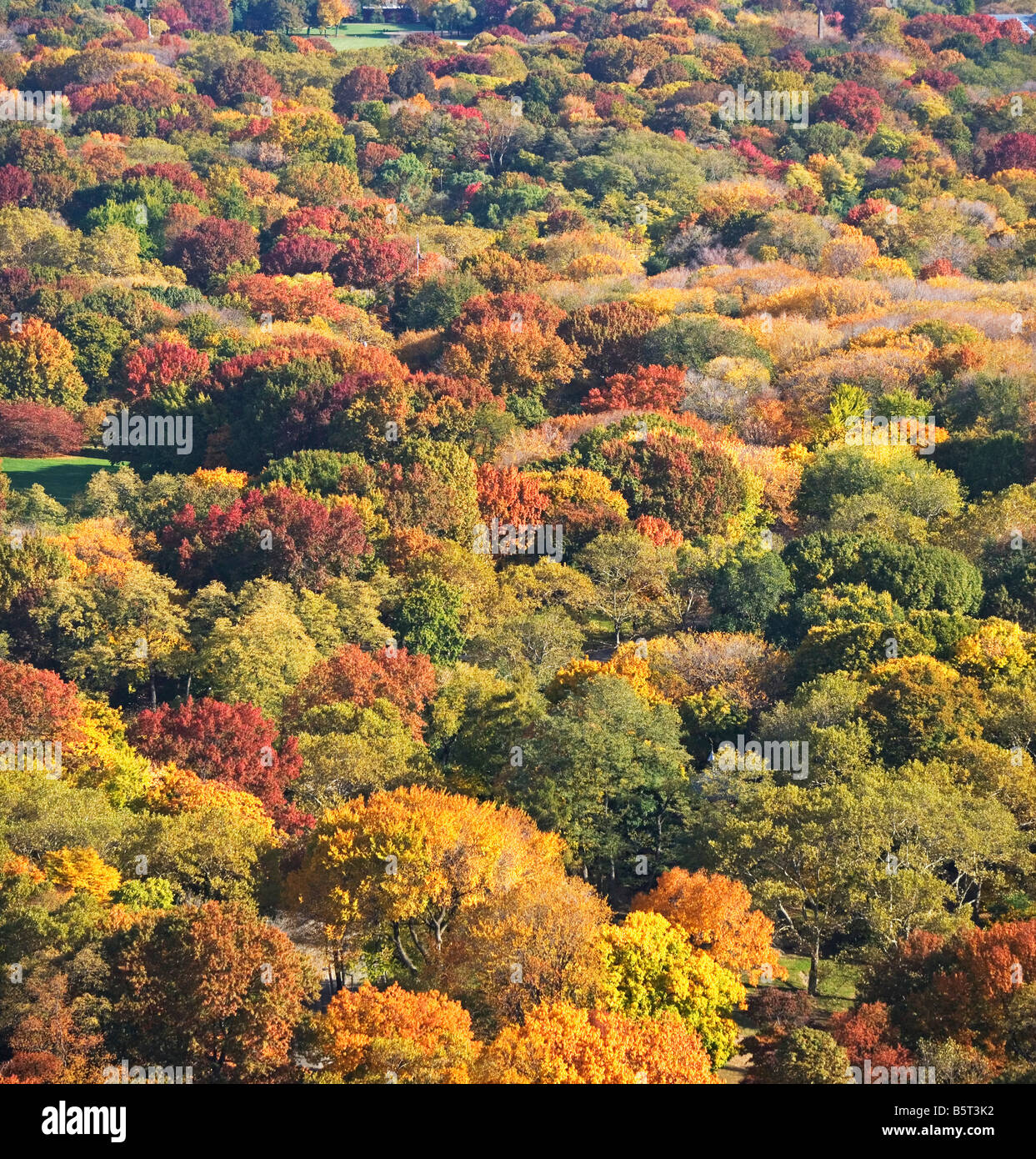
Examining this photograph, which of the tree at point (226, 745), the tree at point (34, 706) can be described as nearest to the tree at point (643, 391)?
the tree at point (226, 745)

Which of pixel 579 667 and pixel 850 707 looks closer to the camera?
pixel 850 707

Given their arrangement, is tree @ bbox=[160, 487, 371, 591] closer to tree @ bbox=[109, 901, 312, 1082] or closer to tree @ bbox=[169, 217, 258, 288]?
tree @ bbox=[109, 901, 312, 1082]

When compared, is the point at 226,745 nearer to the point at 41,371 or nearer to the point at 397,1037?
the point at 397,1037

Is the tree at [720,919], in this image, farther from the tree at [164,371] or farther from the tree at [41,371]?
the tree at [41,371]
